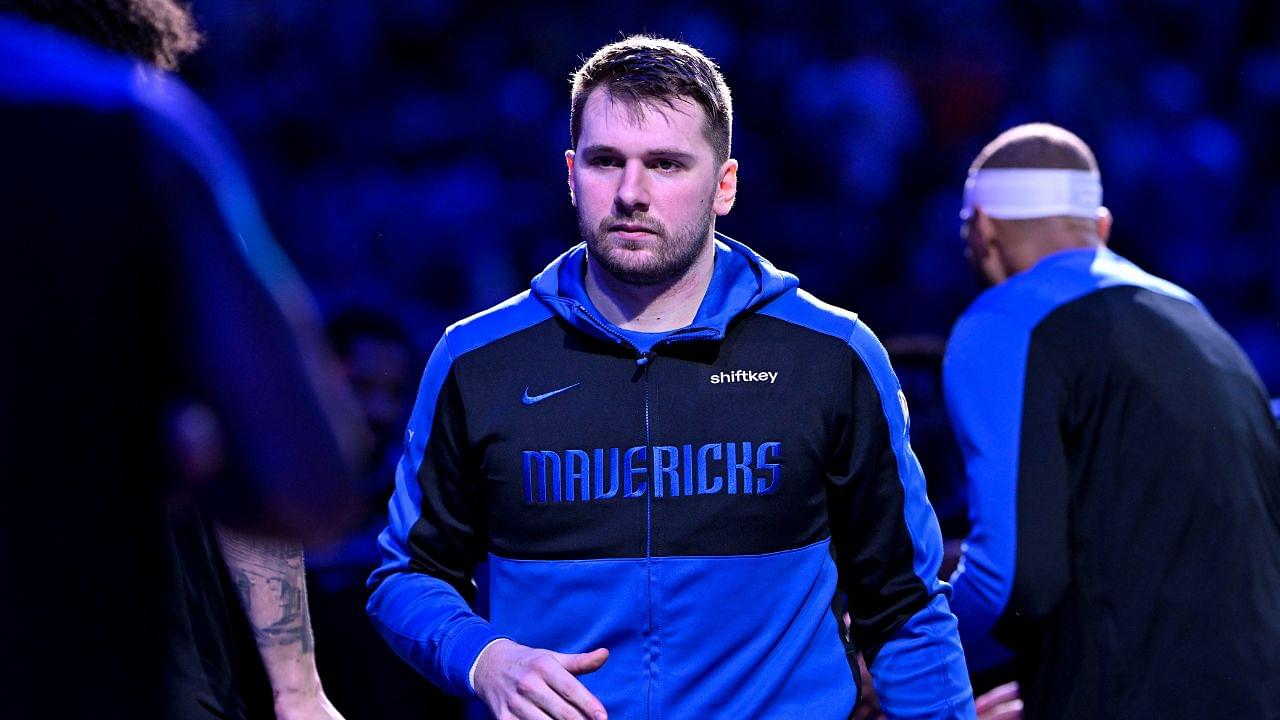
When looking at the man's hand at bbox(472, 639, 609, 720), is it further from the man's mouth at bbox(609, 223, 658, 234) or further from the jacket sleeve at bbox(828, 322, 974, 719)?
the man's mouth at bbox(609, 223, 658, 234)

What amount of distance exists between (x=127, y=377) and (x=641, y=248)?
4.67 feet

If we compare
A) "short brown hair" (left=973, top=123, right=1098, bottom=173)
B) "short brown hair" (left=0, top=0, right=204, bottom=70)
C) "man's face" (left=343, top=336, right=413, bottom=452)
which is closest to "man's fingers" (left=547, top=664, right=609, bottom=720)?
"short brown hair" (left=0, top=0, right=204, bottom=70)

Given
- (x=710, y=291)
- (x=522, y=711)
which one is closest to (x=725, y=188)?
(x=710, y=291)

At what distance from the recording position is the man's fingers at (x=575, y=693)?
2.28 meters

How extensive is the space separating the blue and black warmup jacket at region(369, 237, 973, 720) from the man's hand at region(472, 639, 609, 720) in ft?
0.29

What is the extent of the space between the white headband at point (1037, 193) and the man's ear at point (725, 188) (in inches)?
42.7

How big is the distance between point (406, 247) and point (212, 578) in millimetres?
4784

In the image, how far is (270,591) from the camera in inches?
91.7

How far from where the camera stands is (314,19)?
23.7 feet

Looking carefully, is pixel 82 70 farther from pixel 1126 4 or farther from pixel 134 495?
pixel 1126 4

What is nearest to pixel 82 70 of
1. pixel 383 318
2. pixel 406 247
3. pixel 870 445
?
pixel 870 445

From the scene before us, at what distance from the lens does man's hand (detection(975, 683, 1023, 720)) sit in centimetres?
346

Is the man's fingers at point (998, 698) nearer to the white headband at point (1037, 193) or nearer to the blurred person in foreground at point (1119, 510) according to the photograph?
the blurred person in foreground at point (1119, 510)

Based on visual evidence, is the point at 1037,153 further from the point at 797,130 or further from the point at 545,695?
the point at 797,130
